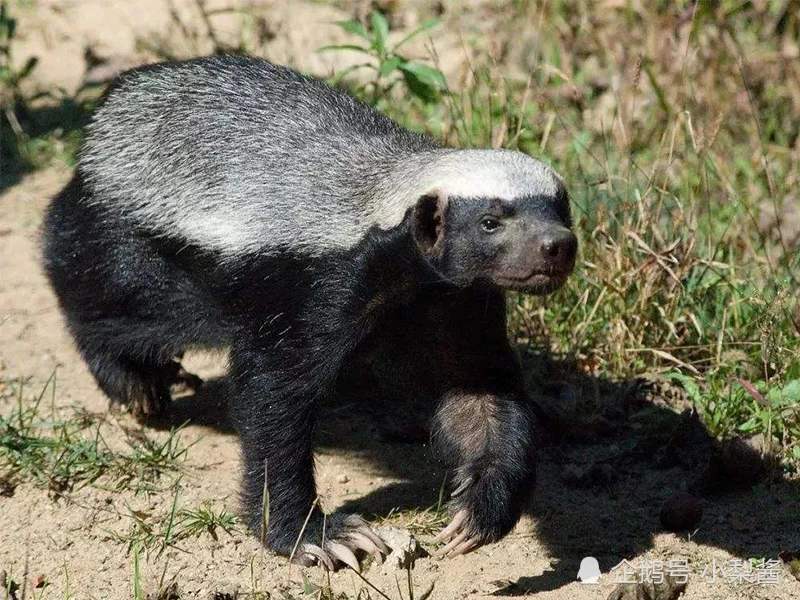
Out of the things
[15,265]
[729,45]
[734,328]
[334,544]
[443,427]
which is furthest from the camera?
[729,45]

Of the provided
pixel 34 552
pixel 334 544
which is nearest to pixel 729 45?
pixel 334 544

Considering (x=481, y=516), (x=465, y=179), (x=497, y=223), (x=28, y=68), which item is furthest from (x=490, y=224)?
(x=28, y=68)

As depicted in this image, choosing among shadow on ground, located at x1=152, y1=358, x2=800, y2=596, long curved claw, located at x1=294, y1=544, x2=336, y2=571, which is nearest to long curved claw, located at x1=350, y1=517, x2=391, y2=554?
long curved claw, located at x1=294, y1=544, x2=336, y2=571

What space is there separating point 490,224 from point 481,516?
1.10 metres

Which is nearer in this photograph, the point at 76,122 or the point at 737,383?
the point at 737,383

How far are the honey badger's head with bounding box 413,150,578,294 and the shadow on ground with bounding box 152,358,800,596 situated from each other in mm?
1169

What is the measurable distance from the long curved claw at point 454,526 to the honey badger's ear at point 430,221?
0.99m

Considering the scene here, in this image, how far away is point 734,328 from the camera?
19.5 ft

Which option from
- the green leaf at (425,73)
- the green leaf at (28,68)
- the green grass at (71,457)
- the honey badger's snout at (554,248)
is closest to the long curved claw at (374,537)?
the green grass at (71,457)

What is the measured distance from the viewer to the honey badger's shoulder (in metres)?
4.79

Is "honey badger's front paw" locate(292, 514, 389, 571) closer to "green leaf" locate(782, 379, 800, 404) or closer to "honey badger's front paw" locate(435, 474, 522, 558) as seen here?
"honey badger's front paw" locate(435, 474, 522, 558)

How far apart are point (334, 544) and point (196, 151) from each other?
173 cm

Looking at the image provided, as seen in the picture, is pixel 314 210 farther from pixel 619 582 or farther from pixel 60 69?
pixel 60 69

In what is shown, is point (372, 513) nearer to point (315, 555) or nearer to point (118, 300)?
point (315, 555)
